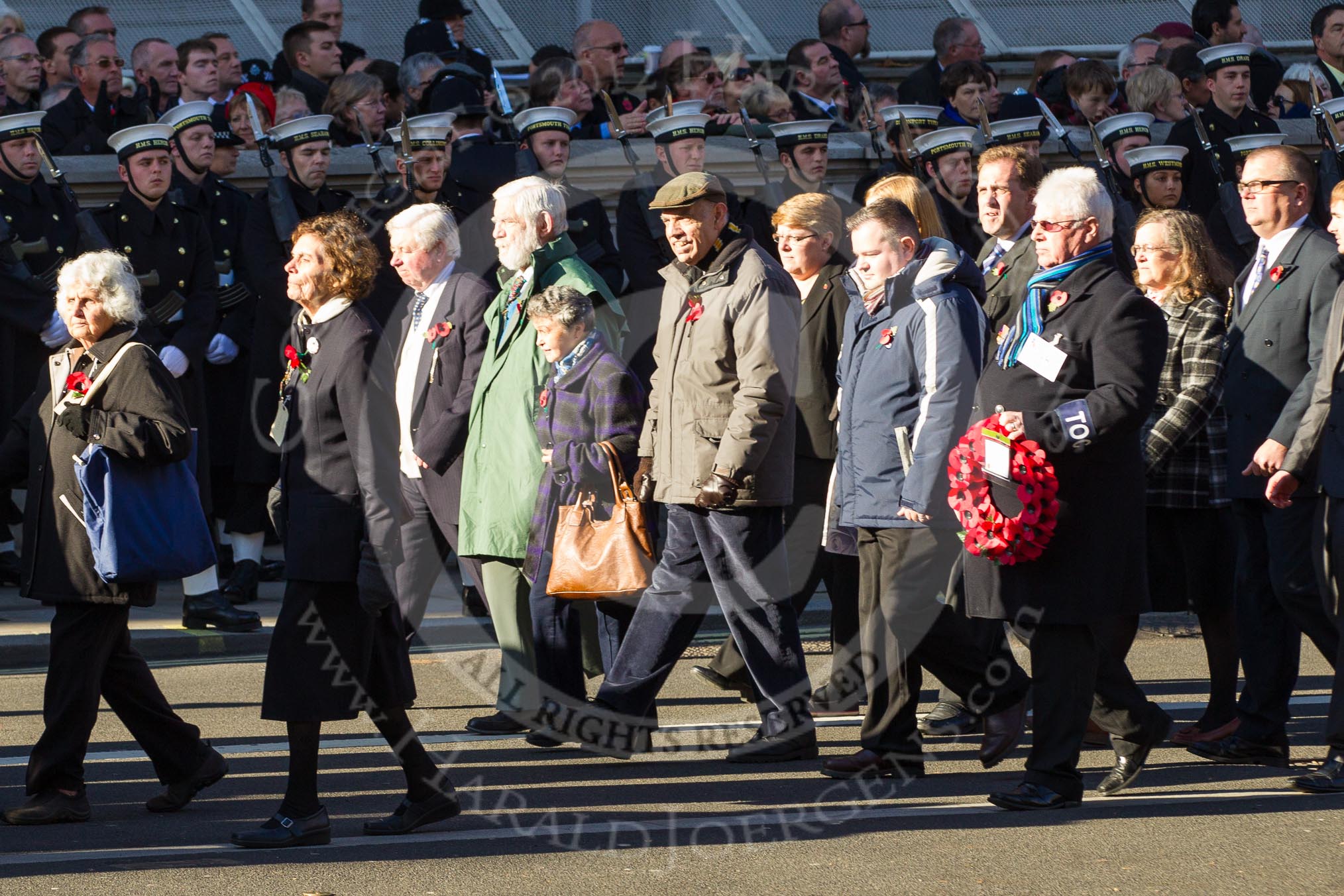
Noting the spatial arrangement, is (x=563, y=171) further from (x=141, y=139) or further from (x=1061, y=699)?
(x=1061, y=699)

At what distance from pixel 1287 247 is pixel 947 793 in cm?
227

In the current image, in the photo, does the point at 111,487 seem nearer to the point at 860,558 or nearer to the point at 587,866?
the point at 587,866

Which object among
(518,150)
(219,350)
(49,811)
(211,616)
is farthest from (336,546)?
(518,150)

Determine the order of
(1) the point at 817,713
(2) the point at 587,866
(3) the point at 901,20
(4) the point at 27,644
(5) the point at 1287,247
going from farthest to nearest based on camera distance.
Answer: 1. (3) the point at 901,20
2. (4) the point at 27,644
3. (1) the point at 817,713
4. (5) the point at 1287,247
5. (2) the point at 587,866

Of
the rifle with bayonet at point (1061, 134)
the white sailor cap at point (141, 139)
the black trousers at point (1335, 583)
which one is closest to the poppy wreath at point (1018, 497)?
the black trousers at point (1335, 583)

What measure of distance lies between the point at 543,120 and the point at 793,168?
1.32 m

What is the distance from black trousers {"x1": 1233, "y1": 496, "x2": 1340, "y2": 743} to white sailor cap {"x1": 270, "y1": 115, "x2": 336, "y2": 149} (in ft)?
17.7

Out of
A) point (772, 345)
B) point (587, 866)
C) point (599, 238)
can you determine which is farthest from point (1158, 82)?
point (587, 866)

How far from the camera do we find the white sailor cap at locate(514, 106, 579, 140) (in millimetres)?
10727

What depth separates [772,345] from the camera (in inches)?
273

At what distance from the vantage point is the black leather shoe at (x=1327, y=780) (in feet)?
21.0

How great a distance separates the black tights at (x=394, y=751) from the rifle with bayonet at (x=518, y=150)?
444cm

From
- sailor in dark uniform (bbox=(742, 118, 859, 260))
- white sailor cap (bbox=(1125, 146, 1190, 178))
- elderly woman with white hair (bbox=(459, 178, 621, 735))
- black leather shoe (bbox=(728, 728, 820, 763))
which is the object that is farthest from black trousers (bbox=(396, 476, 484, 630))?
white sailor cap (bbox=(1125, 146, 1190, 178))

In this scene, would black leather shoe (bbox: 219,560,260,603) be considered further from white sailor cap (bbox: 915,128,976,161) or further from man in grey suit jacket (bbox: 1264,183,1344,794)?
man in grey suit jacket (bbox: 1264,183,1344,794)
